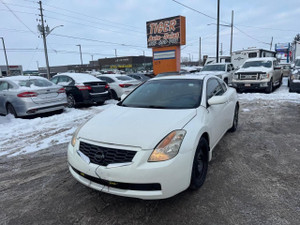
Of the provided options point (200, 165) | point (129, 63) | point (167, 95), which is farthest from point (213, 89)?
point (129, 63)

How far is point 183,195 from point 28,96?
6.29m

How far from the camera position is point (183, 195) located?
9.24ft

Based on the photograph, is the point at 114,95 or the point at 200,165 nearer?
the point at 200,165

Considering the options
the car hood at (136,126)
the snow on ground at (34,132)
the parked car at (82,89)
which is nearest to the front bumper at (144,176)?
the car hood at (136,126)

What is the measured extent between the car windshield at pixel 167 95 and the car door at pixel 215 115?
9.4 inches

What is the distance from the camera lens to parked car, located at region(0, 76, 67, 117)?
6984mm

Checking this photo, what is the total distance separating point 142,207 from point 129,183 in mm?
539

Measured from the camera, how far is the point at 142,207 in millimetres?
2617

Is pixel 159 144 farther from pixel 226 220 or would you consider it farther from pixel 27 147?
pixel 27 147

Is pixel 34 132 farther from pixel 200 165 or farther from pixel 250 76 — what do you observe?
pixel 250 76

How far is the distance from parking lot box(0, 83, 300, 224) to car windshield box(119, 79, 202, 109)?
1196 millimetres

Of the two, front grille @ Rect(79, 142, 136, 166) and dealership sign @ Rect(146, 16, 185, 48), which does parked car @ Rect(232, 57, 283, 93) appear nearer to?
dealership sign @ Rect(146, 16, 185, 48)

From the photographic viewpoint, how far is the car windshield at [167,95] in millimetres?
3408

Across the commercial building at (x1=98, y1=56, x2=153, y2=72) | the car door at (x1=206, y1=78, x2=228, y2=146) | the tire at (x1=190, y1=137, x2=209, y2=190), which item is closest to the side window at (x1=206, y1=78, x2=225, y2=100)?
the car door at (x1=206, y1=78, x2=228, y2=146)
